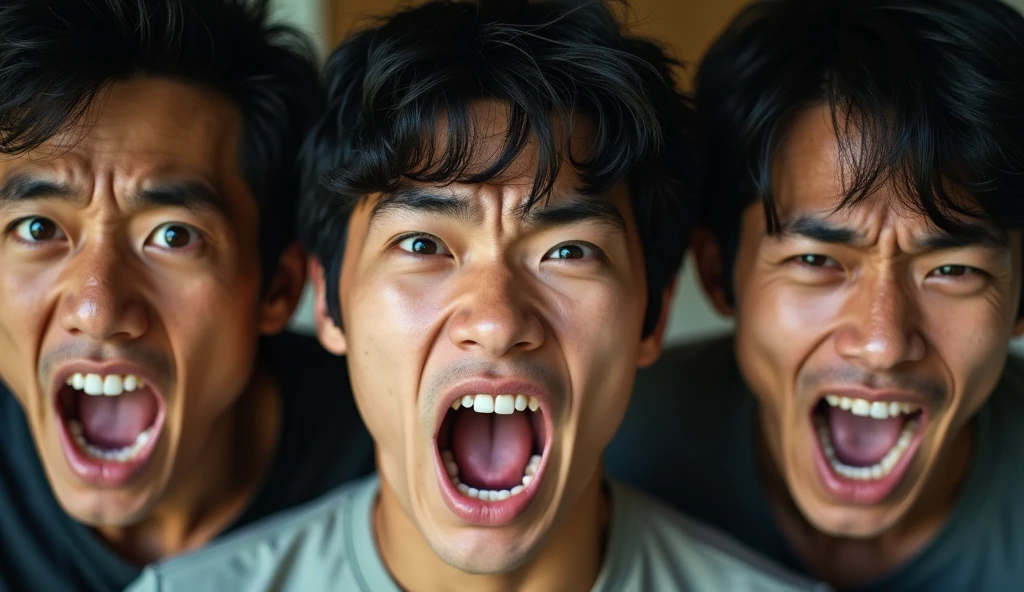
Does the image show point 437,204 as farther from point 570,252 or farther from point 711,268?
point 711,268

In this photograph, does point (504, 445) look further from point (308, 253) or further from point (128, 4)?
point (128, 4)

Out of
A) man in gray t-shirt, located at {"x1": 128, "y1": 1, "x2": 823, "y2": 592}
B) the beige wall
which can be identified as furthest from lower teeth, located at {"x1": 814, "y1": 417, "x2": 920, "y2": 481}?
the beige wall

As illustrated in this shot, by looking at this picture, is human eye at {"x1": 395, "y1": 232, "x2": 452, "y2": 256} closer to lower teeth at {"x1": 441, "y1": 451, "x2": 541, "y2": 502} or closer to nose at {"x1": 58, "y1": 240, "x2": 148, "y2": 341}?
lower teeth at {"x1": 441, "y1": 451, "x2": 541, "y2": 502}

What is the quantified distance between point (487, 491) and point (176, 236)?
1.91 ft

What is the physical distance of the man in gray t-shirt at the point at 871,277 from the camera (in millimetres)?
1508

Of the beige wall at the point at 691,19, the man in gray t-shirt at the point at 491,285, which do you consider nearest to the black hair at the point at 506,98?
the man in gray t-shirt at the point at 491,285

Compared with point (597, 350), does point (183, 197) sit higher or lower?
higher

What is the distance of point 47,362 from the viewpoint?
1554mm

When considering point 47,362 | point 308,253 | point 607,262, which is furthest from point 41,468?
point 607,262

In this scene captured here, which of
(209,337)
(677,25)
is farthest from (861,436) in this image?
(677,25)

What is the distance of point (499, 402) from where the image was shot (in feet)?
4.54

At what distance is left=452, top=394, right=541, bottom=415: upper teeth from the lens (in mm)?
1381

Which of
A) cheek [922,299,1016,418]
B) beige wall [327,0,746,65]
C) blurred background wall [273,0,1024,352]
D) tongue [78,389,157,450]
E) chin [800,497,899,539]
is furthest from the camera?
beige wall [327,0,746,65]

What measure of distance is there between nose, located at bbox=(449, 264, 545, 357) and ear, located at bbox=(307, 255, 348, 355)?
300mm
